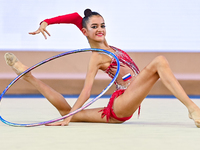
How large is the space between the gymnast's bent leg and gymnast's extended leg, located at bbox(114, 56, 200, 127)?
382 millimetres

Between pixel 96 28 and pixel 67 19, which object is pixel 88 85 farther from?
pixel 67 19

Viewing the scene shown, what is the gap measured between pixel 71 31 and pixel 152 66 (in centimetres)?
355

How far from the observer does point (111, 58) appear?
2398mm

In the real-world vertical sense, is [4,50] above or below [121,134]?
above

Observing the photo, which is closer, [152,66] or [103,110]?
[152,66]

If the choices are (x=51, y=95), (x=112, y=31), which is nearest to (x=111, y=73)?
(x=51, y=95)

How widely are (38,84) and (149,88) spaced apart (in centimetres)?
73

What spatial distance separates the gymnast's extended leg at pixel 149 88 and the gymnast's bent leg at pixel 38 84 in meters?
0.38

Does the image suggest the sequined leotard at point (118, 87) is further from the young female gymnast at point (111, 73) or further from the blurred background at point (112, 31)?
the blurred background at point (112, 31)

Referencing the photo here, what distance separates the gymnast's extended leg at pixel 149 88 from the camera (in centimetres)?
207

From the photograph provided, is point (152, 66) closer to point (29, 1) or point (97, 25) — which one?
point (97, 25)

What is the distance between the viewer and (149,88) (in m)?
2.19

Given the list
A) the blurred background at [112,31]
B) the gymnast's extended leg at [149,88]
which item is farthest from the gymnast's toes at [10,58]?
Answer: the blurred background at [112,31]

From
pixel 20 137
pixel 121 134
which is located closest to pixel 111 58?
pixel 121 134
